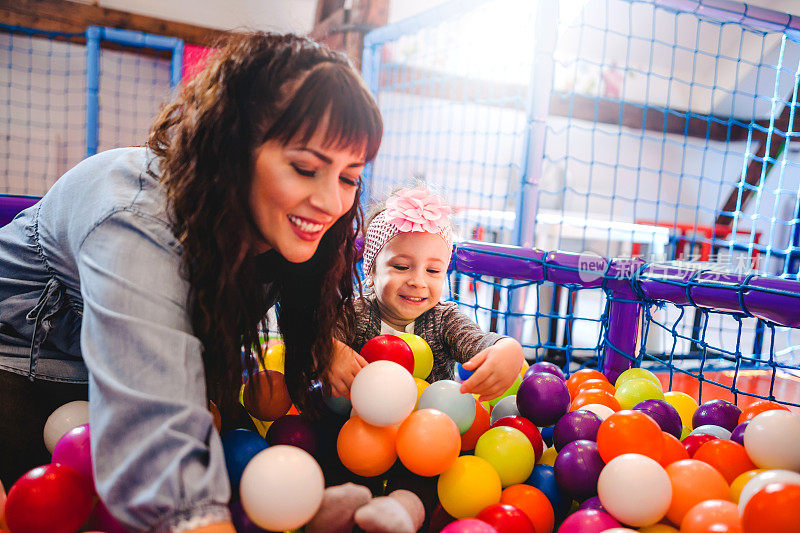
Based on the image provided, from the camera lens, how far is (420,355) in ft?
3.67

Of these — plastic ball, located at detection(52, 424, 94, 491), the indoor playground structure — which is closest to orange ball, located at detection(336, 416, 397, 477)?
the indoor playground structure

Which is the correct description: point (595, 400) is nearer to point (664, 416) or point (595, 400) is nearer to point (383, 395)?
point (664, 416)

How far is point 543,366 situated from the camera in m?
1.30

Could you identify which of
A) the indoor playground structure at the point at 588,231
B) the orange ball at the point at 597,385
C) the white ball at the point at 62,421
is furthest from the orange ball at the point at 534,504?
the white ball at the point at 62,421

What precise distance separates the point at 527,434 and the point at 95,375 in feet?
2.35

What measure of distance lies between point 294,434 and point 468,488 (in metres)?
0.28

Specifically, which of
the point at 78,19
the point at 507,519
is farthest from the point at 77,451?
the point at 78,19

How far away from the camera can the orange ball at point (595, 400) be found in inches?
46.3

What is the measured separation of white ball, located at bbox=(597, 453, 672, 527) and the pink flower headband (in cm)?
59

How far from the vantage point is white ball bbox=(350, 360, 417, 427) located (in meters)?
0.81

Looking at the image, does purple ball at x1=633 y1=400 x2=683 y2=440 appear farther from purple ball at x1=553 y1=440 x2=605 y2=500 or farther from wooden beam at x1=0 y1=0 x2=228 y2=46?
wooden beam at x1=0 y1=0 x2=228 y2=46

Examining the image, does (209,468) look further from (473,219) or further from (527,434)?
(473,219)

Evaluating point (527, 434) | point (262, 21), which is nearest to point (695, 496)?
point (527, 434)

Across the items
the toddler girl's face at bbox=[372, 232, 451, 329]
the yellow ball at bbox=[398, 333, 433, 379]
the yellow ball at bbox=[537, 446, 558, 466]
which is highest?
the toddler girl's face at bbox=[372, 232, 451, 329]
